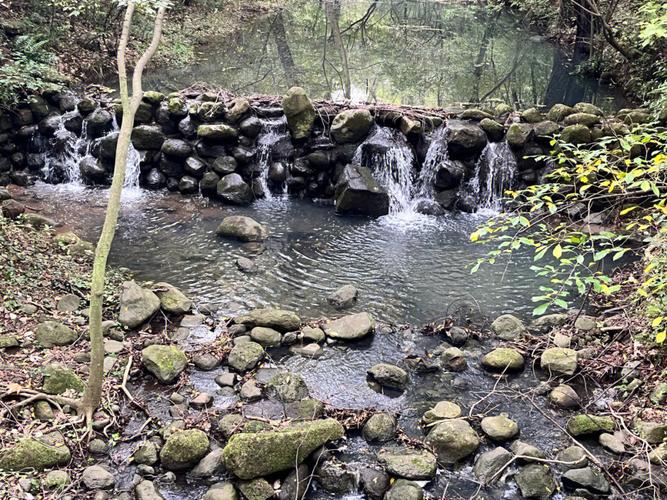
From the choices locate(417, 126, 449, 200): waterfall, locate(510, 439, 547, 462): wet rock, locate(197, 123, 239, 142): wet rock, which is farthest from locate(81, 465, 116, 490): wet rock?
locate(417, 126, 449, 200): waterfall

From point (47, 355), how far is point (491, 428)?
438 cm

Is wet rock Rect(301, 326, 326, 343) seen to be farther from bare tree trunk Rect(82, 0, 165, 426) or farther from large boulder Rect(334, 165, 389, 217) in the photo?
large boulder Rect(334, 165, 389, 217)

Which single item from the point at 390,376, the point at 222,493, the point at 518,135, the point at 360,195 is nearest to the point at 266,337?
the point at 390,376

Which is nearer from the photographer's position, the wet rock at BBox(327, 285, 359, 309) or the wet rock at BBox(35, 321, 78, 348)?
the wet rock at BBox(35, 321, 78, 348)

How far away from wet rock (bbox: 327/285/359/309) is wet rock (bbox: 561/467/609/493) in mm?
3615

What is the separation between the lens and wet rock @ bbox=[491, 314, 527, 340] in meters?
7.02

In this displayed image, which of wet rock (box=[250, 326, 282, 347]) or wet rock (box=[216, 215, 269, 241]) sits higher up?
wet rock (box=[216, 215, 269, 241])

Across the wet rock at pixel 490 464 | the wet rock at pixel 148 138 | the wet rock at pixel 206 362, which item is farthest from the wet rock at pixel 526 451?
the wet rock at pixel 148 138

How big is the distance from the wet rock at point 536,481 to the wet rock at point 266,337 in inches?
119

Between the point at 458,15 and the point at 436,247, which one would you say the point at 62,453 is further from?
the point at 458,15

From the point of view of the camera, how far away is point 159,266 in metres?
8.53

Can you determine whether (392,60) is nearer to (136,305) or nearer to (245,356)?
(136,305)

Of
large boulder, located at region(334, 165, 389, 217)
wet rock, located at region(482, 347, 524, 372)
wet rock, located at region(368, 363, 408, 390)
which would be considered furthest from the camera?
large boulder, located at region(334, 165, 389, 217)

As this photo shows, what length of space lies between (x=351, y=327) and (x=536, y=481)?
2834 millimetres
